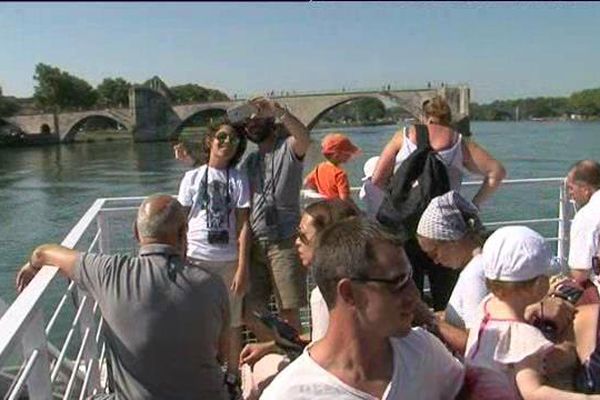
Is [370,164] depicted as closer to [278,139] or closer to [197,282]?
[278,139]

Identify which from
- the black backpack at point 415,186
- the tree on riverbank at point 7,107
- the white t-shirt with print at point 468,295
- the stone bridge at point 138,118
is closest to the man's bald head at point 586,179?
the black backpack at point 415,186

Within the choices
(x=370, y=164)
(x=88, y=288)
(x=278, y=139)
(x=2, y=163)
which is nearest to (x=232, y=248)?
(x=278, y=139)

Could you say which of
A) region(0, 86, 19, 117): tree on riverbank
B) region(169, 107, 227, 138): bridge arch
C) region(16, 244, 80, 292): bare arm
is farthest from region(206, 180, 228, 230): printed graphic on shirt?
region(0, 86, 19, 117): tree on riverbank

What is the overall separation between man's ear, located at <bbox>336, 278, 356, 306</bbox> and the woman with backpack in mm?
1566

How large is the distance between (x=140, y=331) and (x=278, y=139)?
134 cm

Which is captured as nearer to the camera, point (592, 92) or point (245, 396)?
point (245, 396)

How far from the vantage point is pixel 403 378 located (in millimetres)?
1271

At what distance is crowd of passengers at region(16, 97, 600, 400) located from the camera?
125 centimetres

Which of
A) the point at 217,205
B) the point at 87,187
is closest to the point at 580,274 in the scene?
the point at 217,205

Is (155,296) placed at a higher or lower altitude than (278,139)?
lower

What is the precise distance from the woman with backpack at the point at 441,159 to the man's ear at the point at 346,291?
1566mm

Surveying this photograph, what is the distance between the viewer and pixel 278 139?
9.90ft

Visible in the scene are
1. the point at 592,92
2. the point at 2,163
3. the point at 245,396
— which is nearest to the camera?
the point at 245,396

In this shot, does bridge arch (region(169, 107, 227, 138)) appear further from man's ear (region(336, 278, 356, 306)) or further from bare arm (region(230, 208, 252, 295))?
man's ear (region(336, 278, 356, 306))
